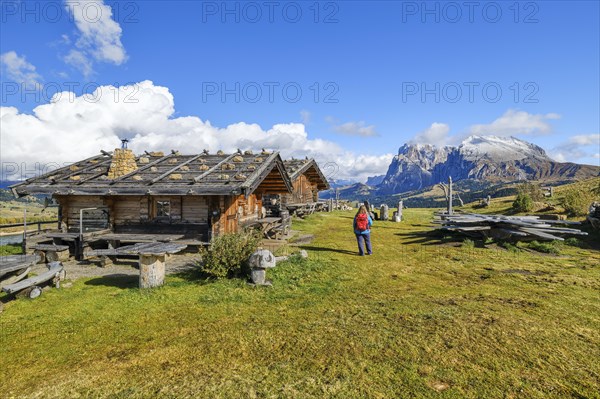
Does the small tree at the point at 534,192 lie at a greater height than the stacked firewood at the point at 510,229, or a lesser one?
Answer: greater

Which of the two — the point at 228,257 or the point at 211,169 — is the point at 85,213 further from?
the point at 228,257

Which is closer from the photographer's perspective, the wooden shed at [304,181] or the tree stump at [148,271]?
the tree stump at [148,271]

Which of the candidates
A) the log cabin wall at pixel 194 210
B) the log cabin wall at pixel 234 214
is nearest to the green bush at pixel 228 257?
the log cabin wall at pixel 234 214

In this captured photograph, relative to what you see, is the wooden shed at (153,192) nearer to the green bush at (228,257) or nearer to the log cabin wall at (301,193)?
Result: the green bush at (228,257)

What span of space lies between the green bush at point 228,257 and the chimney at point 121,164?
839 cm

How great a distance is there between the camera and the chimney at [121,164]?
1545 centimetres

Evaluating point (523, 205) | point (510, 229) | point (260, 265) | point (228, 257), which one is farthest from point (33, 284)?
point (523, 205)

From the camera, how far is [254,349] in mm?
5680

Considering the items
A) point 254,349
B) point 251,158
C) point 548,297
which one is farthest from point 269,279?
point 251,158

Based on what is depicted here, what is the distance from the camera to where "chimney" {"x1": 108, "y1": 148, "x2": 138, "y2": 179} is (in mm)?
15448

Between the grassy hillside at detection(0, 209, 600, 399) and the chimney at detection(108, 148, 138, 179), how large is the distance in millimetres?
6630

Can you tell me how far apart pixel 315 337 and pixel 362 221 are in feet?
25.4

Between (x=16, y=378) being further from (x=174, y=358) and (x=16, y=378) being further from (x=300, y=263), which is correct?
(x=300, y=263)

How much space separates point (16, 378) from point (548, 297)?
1124 cm
